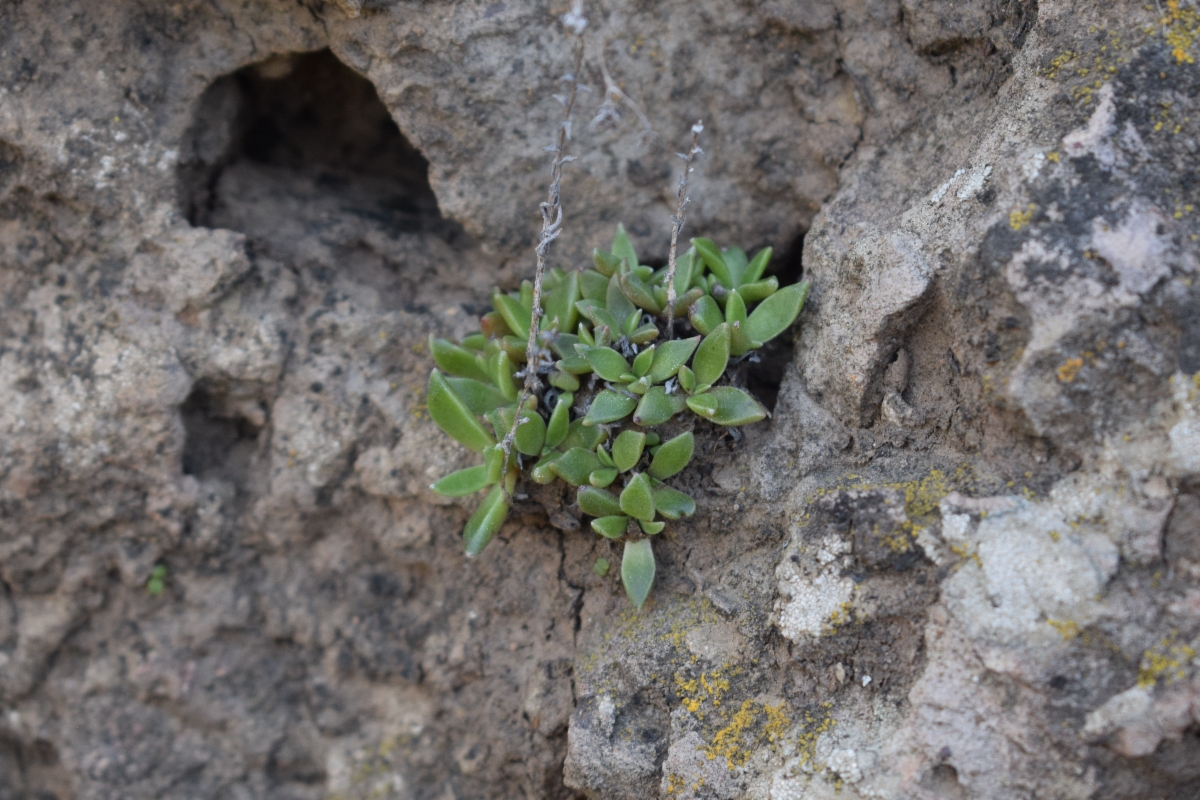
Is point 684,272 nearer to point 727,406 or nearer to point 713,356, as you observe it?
point 713,356

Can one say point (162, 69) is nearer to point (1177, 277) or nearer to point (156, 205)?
point (156, 205)

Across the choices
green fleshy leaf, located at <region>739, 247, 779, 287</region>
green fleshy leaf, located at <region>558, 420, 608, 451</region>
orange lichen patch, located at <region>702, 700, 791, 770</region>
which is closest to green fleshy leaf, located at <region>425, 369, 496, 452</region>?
green fleshy leaf, located at <region>558, 420, 608, 451</region>

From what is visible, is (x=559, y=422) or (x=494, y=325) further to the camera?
(x=494, y=325)

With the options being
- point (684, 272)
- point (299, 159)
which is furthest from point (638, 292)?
point (299, 159)

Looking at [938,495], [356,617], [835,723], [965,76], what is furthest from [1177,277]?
[356,617]

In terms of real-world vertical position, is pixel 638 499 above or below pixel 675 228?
below
